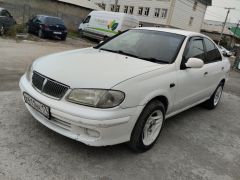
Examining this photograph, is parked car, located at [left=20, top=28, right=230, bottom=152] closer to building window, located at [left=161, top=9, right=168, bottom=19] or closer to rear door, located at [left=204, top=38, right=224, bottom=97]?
rear door, located at [left=204, top=38, right=224, bottom=97]

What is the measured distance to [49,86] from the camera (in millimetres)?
3633

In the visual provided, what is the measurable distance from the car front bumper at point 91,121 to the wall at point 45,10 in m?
21.9

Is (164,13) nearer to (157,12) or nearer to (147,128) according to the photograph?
(157,12)

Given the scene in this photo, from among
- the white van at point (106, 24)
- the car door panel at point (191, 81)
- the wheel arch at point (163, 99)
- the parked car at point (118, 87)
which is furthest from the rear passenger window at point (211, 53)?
the white van at point (106, 24)

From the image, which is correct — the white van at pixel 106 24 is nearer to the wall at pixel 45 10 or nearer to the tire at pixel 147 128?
the wall at pixel 45 10

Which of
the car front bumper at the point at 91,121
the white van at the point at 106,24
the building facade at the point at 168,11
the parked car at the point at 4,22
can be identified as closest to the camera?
the car front bumper at the point at 91,121

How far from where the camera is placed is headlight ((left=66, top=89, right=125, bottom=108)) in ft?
11.0

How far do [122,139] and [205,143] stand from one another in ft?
5.96

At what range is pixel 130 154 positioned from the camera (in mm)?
3975

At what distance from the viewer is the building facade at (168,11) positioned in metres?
46.2

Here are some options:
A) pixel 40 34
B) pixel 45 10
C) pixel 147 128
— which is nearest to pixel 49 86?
pixel 147 128

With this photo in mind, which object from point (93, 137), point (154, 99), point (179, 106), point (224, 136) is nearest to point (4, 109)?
point (93, 137)

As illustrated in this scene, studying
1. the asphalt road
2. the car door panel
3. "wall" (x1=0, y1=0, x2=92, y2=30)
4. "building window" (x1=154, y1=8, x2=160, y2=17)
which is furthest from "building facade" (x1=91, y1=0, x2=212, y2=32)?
the asphalt road

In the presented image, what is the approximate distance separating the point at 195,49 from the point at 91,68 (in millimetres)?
2167
